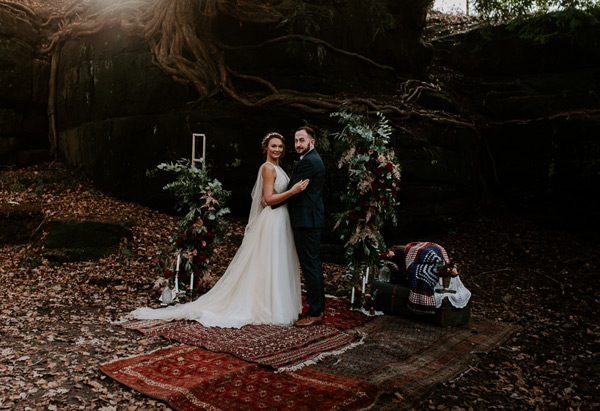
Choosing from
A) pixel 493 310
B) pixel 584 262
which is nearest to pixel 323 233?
pixel 493 310

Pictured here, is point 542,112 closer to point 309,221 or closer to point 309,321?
point 309,221

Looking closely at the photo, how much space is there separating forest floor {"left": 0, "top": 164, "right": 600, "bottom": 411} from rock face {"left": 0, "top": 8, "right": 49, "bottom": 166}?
78 cm

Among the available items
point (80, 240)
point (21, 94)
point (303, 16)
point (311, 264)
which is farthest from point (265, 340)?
point (21, 94)

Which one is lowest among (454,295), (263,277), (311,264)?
(454,295)

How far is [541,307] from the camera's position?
24.2 ft

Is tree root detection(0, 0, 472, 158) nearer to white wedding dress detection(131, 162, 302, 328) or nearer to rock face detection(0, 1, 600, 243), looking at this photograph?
rock face detection(0, 1, 600, 243)

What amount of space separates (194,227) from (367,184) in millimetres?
2511

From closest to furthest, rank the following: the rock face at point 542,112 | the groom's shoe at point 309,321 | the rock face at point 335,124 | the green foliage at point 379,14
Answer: the groom's shoe at point 309,321 → the green foliage at point 379,14 → the rock face at point 335,124 → the rock face at point 542,112

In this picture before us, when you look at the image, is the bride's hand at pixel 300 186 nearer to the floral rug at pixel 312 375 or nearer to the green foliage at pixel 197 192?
the green foliage at pixel 197 192

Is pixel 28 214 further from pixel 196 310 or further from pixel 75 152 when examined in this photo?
pixel 196 310

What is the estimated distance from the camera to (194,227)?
656 cm

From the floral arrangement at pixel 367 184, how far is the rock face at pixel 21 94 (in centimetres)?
1020

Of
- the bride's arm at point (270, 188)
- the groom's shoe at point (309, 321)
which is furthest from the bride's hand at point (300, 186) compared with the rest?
the groom's shoe at point (309, 321)

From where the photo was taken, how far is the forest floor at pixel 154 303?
4047 millimetres
